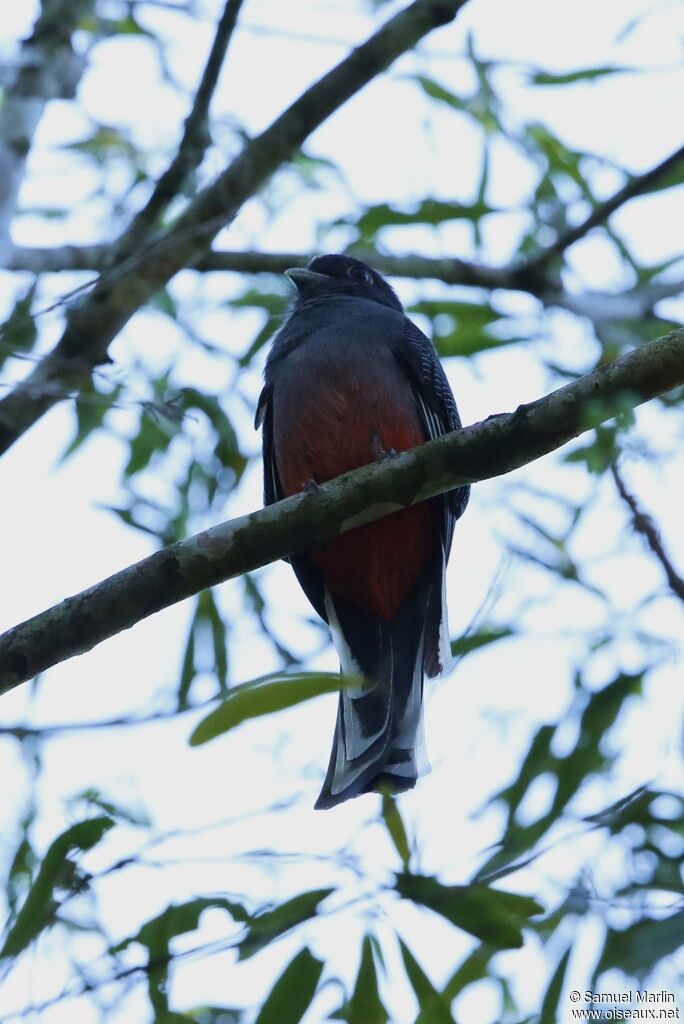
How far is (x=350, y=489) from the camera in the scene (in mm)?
3807

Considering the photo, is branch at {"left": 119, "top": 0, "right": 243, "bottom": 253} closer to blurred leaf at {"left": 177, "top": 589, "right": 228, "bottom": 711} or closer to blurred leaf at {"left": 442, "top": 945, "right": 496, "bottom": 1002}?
blurred leaf at {"left": 177, "top": 589, "right": 228, "bottom": 711}

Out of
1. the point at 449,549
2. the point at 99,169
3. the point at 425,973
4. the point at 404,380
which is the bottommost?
the point at 425,973

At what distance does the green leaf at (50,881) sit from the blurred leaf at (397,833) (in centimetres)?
69

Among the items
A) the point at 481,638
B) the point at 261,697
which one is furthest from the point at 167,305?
the point at 261,697

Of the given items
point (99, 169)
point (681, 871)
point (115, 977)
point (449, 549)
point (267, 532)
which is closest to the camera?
point (115, 977)

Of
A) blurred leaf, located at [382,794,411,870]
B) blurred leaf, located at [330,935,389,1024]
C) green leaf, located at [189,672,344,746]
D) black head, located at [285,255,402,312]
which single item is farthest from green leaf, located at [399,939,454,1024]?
black head, located at [285,255,402,312]

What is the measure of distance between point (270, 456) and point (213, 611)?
627 mm

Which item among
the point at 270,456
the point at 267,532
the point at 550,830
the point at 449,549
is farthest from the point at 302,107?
the point at 550,830

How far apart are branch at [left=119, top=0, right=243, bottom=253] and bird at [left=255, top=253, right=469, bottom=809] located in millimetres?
751

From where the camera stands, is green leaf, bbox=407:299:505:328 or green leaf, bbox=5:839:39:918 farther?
green leaf, bbox=407:299:505:328

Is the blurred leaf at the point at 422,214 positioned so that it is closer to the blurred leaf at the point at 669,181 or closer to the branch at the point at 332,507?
the blurred leaf at the point at 669,181

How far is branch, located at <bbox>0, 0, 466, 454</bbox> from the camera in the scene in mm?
4965

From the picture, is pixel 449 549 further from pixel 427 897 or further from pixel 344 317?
pixel 427 897

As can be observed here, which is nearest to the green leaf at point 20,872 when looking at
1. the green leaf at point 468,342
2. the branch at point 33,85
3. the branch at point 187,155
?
the branch at point 33,85
